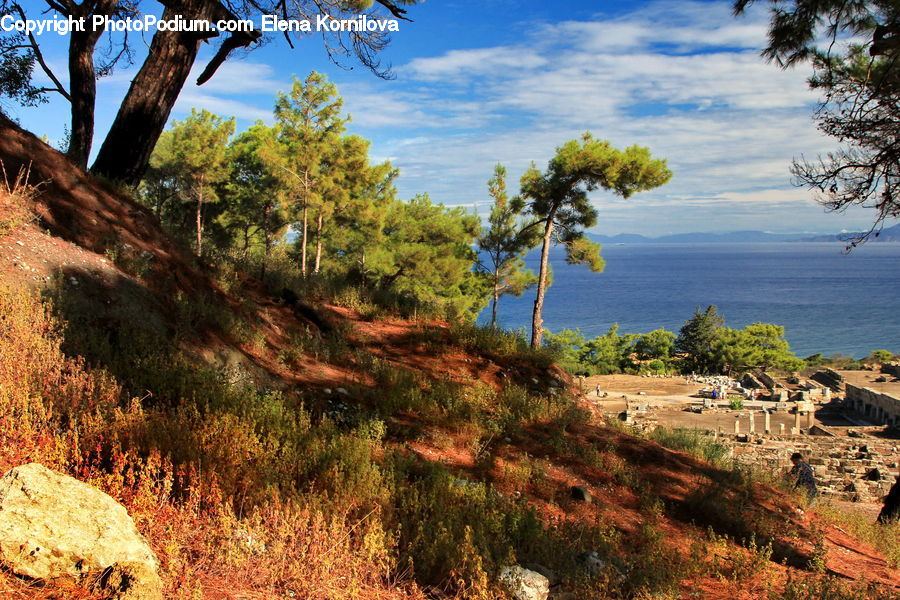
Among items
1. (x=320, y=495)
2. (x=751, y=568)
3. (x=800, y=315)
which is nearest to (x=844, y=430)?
(x=751, y=568)

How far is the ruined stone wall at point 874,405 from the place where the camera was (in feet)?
96.3

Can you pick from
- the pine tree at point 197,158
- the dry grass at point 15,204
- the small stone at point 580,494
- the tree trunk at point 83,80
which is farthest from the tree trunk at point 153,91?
the pine tree at point 197,158

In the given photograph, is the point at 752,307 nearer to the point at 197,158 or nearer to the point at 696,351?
the point at 696,351

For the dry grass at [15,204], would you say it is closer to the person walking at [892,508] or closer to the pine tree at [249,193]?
the person walking at [892,508]

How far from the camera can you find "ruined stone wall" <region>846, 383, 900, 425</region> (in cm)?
2934

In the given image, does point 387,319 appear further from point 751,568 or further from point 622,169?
point 622,169

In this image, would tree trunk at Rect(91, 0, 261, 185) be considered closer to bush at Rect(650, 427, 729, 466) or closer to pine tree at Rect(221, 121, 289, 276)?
bush at Rect(650, 427, 729, 466)

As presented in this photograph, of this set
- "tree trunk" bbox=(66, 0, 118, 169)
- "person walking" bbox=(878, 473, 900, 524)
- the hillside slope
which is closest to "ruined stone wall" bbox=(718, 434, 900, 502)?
"person walking" bbox=(878, 473, 900, 524)

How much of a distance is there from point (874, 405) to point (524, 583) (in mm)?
37692

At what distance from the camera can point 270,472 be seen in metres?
3.58

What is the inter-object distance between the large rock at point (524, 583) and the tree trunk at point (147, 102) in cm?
805

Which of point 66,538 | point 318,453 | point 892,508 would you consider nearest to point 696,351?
point 892,508

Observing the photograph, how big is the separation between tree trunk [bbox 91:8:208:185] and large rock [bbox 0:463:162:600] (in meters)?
6.96

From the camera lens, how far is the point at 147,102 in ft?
26.8
